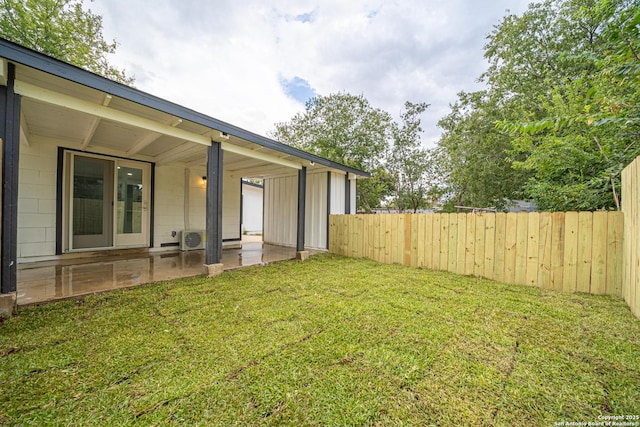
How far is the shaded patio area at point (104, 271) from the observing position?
292 centimetres

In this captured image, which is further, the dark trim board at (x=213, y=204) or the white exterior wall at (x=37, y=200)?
the white exterior wall at (x=37, y=200)

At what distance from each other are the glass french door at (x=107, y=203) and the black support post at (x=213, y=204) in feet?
9.35

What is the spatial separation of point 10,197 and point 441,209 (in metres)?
14.4

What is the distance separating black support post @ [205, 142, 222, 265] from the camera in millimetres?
3912

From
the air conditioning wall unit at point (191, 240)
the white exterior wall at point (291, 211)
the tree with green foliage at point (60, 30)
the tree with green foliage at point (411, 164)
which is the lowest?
the air conditioning wall unit at point (191, 240)

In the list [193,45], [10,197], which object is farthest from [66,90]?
[193,45]

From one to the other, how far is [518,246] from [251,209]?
38.5 feet

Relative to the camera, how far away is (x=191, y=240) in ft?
20.6

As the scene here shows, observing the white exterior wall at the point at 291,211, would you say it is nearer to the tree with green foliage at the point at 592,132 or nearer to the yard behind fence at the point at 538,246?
the yard behind fence at the point at 538,246

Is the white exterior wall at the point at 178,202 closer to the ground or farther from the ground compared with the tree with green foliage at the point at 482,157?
closer to the ground

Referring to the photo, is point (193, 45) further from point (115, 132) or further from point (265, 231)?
point (265, 231)

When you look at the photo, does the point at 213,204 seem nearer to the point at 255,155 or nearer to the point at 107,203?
the point at 255,155

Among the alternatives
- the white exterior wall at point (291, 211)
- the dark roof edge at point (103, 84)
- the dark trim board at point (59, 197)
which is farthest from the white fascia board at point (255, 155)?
the dark trim board at point (59, 197)

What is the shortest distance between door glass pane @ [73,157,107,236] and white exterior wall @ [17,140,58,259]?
13.5 inches
